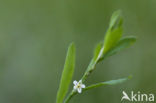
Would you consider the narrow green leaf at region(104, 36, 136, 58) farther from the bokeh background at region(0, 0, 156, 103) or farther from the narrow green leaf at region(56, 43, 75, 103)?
the bokeh background at region(0, 0, 156, 103)

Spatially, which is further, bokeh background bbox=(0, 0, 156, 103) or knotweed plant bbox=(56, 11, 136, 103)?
bokeh background bbox=(0, 0, 156, 103)

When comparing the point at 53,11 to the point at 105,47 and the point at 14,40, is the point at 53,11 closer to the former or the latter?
the point at 14,40

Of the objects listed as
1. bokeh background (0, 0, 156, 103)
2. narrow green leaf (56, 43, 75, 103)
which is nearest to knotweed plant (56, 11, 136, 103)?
narrow green leaf (56, 43, 75, 103)

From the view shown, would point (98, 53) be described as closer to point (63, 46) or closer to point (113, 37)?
point (113, 37)

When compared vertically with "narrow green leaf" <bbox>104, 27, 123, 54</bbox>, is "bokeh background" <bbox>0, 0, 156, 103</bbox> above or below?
above

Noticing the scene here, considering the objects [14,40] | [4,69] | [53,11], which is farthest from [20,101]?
[53,11]

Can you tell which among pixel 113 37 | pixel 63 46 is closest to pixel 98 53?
pixel 113 37

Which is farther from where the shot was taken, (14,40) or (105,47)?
(14,40)

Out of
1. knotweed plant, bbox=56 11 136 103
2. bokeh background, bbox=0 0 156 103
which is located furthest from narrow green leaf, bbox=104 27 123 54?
bokeh background, bbox=0 0 156 103

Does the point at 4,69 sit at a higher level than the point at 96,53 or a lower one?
higher
